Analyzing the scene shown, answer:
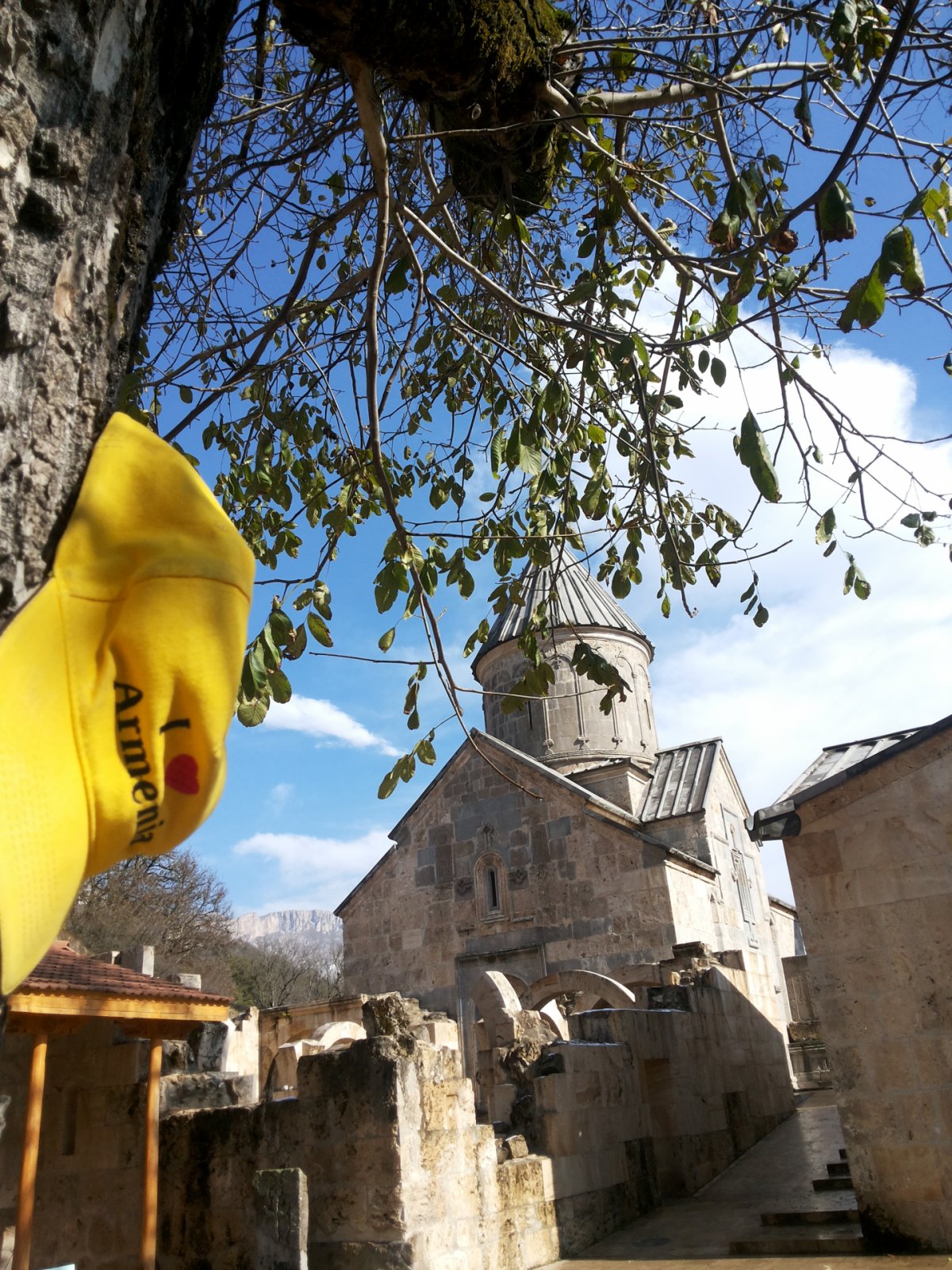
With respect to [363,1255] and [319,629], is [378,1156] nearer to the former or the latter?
[363,1255]

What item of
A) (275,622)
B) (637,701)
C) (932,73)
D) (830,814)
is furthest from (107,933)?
(932,73)

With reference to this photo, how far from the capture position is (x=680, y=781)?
19891mm

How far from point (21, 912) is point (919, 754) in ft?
26.4

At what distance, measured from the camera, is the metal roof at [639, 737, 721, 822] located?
18.9m

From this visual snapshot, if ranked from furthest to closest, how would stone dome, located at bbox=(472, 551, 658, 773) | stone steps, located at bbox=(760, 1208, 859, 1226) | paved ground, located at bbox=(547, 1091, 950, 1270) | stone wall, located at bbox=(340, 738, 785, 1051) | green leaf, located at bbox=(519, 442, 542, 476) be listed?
stone dome, located at bbox=(472, 551, 658, 773) → stone wall, located at bbox=(340, 738, 785, 1051) → stone steps, located at bbox=(760, 1208, 859, 1226) → paved ground, located at bbox=(547, 1091, 950, 1270) → green leaf, located at bbox=(519, 442, 542, 476)

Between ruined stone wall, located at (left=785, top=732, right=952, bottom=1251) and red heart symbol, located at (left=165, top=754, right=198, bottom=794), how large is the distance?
7.42 m

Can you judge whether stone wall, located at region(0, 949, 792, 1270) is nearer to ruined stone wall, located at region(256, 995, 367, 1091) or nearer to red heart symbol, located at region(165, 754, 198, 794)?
ruined stone wall, located at region(256, 995, 367, 1091)

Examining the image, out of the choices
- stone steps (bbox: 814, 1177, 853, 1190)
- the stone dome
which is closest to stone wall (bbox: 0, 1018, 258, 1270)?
stone steps (bbox: 814, 1177, 853, 1190)

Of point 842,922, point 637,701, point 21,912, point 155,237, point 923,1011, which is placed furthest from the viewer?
point 637,701

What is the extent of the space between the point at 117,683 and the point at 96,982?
6548 millimetres

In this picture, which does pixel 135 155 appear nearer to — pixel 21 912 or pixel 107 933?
pixel 21 912

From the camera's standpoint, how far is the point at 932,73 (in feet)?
13.8

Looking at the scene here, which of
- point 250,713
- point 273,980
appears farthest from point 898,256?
point 273,980

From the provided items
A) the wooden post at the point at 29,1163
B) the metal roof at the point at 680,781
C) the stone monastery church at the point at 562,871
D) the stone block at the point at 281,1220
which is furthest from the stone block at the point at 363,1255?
the metal roof at the point at 680,781
